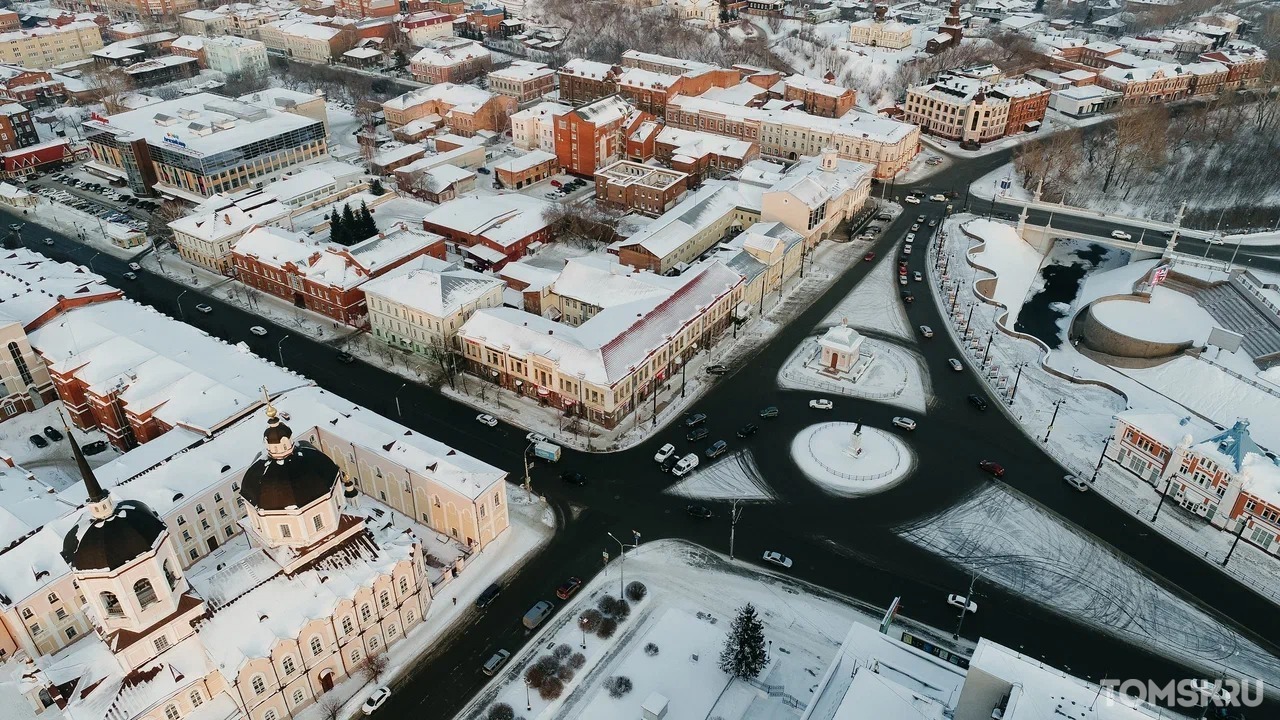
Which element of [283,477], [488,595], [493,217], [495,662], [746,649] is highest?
[283,477]

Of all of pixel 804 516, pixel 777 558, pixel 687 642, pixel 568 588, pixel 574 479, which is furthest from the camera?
pixel 574 479

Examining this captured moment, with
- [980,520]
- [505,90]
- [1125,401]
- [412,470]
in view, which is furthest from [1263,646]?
[505,90]

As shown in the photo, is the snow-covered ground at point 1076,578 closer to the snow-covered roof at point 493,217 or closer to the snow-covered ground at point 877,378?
the snow-covered ground at point 877,378

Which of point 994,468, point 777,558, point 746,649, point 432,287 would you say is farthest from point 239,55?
point 746,649

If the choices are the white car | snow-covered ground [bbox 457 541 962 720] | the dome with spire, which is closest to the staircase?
snow-covered ground [bbox 457 541 962 720]

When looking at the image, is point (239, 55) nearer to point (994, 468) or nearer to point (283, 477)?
point (283, 477)

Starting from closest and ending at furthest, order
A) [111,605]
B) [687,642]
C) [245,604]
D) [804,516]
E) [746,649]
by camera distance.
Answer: [111,605]
[245,604]
[746,649]
[687,642]
[804,516]

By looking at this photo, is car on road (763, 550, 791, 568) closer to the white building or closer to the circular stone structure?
the circular stone structure
